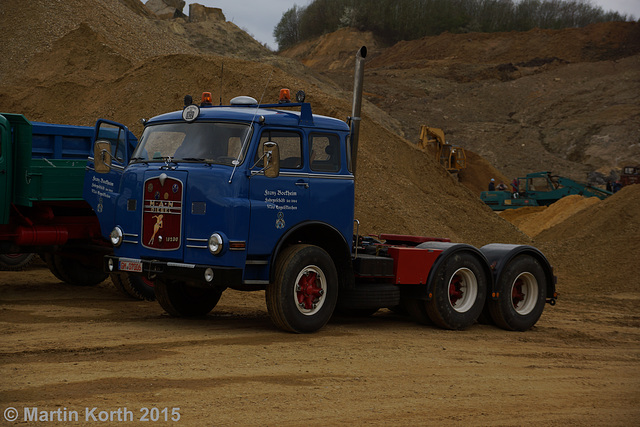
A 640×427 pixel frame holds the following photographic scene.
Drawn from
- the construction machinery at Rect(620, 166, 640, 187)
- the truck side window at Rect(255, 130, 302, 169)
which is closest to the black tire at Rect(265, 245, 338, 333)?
the truck side window at Rect(255, 130, 302, 169)

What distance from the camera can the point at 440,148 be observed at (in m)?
40.8

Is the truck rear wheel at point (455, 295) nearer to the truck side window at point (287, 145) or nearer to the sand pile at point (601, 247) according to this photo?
the truck side window at point (287, 145)

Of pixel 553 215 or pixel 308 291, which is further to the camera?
pixel 553 215

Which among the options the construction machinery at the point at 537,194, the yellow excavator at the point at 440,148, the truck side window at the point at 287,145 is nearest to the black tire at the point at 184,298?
the truck side window at the point at 287,145

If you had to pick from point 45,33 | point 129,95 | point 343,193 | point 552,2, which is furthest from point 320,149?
point 552,2

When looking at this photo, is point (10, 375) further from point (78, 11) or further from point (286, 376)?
point (78, 11)

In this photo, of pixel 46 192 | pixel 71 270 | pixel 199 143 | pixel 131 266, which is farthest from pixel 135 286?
pixel 199 143

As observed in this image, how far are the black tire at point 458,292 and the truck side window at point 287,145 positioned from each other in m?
2.64

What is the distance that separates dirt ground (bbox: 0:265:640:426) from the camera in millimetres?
6289

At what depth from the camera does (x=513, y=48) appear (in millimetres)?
77625

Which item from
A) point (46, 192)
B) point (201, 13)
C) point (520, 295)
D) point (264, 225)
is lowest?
point (520, 295)

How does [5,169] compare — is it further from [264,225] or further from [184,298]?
[264,225]

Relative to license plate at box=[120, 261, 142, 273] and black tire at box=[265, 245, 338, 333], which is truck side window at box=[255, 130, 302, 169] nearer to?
black tire at box=[265, 245, 338, 333]

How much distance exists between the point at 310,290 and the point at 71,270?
6.23 meters
